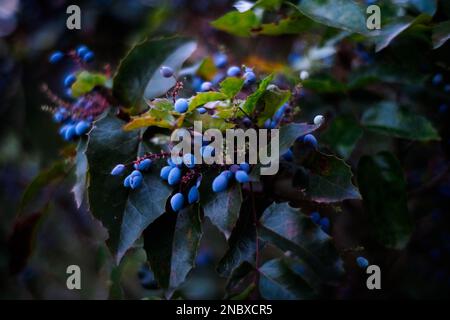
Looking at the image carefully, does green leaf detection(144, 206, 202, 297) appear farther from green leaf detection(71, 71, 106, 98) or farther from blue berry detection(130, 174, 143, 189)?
green leaf detection(71, 71, 106, 98)

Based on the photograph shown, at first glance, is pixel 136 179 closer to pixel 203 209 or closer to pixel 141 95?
pixel 203 209

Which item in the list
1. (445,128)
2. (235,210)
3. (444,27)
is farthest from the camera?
(445,128)

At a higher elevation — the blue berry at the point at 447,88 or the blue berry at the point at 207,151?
the blue berry at the point at 207,151

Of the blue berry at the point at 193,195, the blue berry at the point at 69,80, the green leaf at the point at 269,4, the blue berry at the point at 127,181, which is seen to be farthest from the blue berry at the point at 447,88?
the blue berry at the point at 69,80

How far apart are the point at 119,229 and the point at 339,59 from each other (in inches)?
37.5

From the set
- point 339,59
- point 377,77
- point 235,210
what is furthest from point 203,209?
point 339,59

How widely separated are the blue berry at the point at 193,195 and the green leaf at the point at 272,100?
0.63 feet

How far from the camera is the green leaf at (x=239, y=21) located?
1223 mm

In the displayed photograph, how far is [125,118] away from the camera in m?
1.10

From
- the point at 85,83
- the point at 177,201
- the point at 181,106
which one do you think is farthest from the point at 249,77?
the point at 85,83

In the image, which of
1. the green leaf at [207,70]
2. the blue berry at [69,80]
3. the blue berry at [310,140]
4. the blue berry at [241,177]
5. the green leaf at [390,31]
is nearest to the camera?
the blue berry at [241,177]

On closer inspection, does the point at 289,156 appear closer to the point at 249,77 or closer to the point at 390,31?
the point at 249,77

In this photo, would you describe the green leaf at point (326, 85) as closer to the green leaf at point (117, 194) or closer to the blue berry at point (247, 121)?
the blue berry at point (247, 121)
